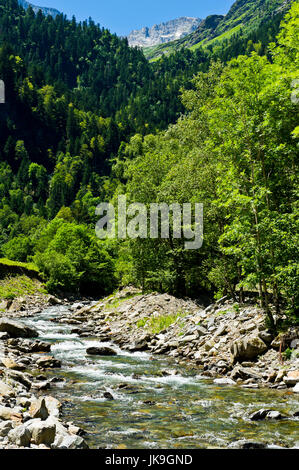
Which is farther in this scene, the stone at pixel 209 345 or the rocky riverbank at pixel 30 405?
the stone at pixel 209 345

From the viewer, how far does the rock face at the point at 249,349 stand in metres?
15.9

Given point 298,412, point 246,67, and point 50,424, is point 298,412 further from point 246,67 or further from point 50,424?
point 246,67

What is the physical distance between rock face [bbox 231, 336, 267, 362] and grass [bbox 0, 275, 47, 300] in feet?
122

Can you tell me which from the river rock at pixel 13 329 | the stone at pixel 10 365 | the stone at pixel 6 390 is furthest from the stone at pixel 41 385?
the river rock at pixel 13 329

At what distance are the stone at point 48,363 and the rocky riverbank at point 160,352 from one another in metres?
0.04

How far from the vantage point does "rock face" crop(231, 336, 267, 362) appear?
15.9m

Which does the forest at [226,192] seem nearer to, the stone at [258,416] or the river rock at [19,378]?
the stone at [258,416]

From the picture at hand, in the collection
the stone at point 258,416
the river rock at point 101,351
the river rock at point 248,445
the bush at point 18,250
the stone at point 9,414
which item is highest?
the bush at point 18,250

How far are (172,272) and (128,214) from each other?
8175mm

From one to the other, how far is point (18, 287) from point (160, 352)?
37.6m

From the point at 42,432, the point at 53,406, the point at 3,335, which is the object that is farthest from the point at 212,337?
the point at 42,432

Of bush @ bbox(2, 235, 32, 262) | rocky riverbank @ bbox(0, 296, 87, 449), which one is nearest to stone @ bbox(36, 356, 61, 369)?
rocky riverbank @ bbox(0, 296, 87, 449)

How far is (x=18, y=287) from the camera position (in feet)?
174
